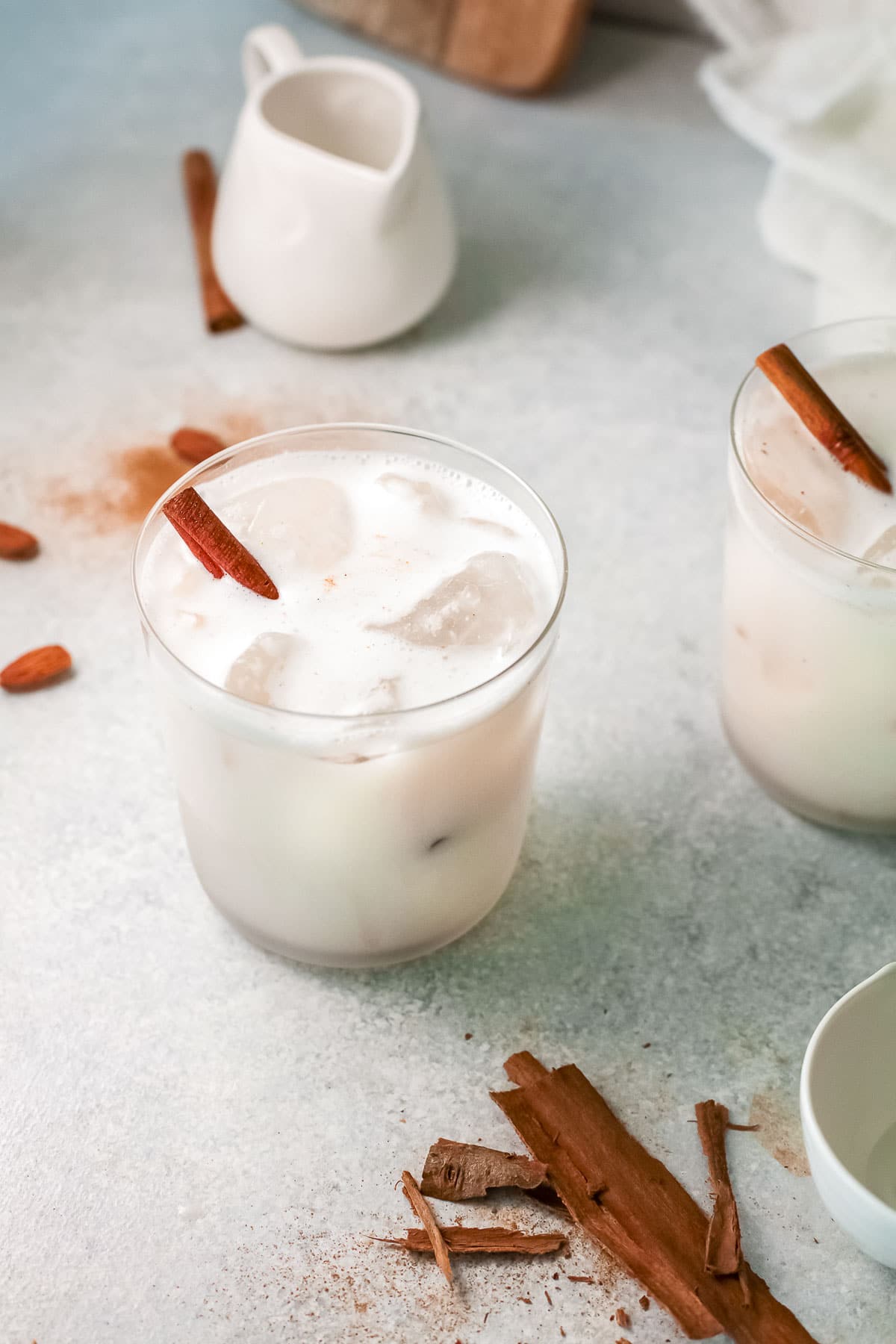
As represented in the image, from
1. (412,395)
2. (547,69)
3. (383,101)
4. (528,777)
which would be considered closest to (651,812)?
(528,777)

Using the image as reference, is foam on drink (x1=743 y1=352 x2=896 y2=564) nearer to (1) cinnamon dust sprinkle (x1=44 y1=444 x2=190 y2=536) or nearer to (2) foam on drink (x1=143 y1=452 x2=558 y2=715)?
(2) foam on drink (x1=143 y1=452 x2=558 y2=715)

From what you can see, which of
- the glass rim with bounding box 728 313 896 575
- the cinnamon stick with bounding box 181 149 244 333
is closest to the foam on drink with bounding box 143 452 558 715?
the glass rim with bounding box 728 313 896 575

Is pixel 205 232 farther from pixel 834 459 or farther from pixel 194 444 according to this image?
pixel 834 459

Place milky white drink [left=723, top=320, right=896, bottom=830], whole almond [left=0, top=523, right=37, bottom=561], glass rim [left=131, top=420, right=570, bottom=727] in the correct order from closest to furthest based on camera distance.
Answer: glass rim [left=131, top=420, right=570, bottom=727]
milky white drink [left=723, top=320, right=896, bottom=830]
whole almond [left=0, top=523, right=37, bottom=561]

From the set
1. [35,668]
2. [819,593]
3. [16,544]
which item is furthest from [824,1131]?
[16,544]

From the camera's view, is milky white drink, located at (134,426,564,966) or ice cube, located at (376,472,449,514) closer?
milky white drink, located at (134,426,564,966)

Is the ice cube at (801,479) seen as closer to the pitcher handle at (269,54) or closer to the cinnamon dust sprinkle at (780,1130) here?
the cinnamon dust sprinkle at (780,1130)
